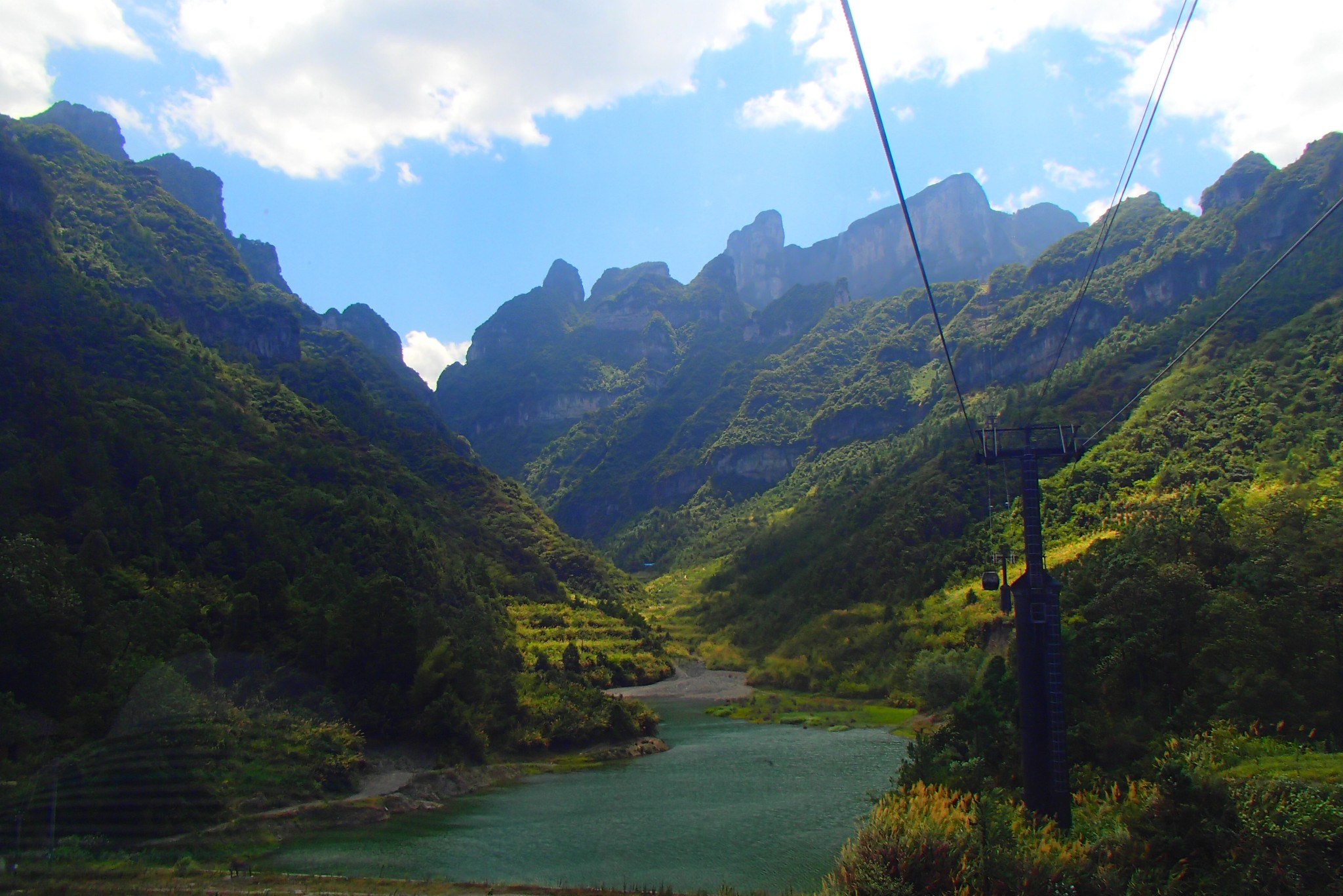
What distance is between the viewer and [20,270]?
7038 centimetres

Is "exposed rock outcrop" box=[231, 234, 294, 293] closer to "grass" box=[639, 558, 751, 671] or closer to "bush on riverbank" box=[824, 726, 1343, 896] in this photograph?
"grass" box=[639, 558, 751, 671]

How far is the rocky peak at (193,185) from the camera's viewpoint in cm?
16300

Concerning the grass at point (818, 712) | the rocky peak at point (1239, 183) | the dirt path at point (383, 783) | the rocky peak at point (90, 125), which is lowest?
the grass at point (818, 712)

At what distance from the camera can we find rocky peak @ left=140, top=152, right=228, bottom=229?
163000 millimetres

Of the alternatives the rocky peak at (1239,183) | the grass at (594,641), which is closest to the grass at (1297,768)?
the grass at (594,641)

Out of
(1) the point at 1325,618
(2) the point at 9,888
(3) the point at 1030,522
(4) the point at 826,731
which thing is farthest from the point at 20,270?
(1) the point at 1325,618

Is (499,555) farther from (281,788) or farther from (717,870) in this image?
(717,870)

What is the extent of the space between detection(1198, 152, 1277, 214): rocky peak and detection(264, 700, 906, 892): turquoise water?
130 meters

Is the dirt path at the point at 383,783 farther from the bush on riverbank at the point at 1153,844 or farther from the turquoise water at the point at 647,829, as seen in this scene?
the bush on riverbank at the point at 1153,844

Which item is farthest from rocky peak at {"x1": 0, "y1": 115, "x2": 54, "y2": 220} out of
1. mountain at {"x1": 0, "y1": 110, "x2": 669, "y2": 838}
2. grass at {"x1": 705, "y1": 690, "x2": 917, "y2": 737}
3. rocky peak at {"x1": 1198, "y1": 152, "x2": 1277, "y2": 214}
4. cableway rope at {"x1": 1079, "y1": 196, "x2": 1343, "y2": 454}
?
rocky peak at {"x1": 1198, "y1": 152, "x2": 1277, "y2": 214}

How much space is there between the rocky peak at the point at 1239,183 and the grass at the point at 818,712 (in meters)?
114

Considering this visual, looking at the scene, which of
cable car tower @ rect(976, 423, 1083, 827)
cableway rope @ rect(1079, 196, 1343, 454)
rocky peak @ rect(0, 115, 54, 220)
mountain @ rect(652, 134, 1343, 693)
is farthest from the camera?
rocky peak @ rect(0, 115, 54, 220)

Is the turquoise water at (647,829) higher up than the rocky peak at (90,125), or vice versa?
the rocky peak at (90,125)

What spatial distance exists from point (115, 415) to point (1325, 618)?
210ft
